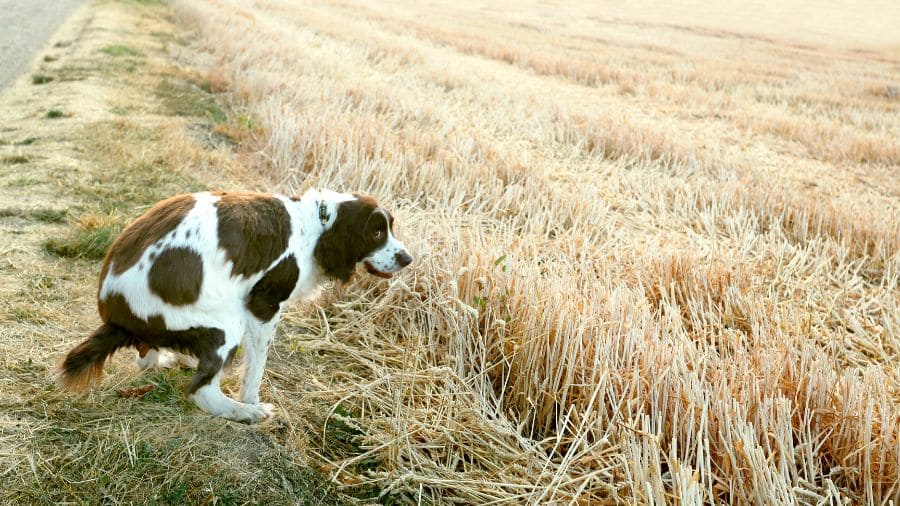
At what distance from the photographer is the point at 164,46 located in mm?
12297

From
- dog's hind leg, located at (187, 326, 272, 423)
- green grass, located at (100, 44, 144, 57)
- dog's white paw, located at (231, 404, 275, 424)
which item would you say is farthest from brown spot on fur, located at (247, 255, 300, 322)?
green grass, located at (100, 44, 144, 57)

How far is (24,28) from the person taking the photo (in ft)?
45.3

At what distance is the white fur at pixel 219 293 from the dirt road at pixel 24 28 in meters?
7.95

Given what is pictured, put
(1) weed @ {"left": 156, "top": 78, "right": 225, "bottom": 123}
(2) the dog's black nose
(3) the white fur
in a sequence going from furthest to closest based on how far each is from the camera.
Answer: (1) weed @ {"left": 156, "top": 78, "right": 225, "bottom": 123}
(2) the dog's black nose
(3) the white fur

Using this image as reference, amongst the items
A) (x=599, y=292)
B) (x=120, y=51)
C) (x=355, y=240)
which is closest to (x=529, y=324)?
(x=599, y=292)

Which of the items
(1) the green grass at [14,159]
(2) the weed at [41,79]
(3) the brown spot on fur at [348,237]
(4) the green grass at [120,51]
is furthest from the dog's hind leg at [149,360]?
(4) the green grass at [120,51]

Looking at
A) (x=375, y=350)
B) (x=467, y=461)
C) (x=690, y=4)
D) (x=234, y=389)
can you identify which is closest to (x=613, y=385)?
(x=467, y=461)

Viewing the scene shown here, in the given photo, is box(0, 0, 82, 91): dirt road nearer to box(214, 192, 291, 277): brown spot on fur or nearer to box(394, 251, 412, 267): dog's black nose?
box(214, 192, 291, 277): brown spot on fur

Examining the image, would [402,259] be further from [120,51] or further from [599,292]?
[120,51]

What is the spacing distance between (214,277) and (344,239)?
2.17 feet

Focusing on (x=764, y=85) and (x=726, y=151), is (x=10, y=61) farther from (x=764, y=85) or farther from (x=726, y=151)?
(x=764, y=85)

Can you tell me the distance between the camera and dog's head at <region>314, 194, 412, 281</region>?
3148 millimetres

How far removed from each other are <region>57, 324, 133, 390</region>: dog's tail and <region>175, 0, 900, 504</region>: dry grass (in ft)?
2.92

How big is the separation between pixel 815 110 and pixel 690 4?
4020 centimetres
